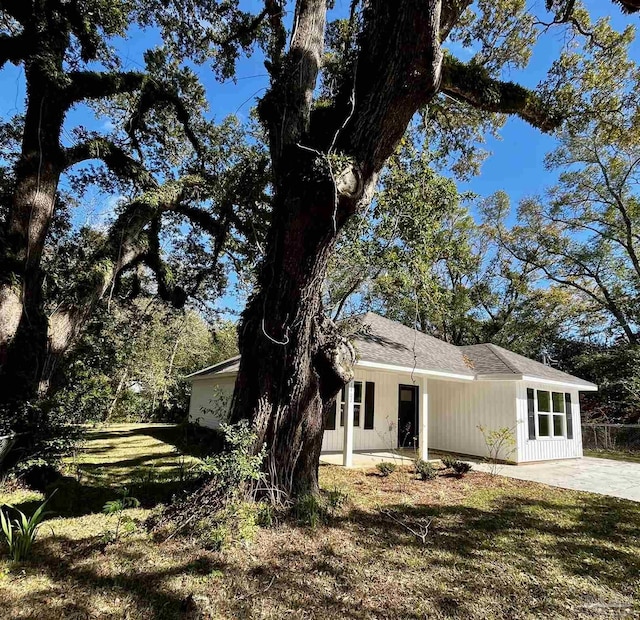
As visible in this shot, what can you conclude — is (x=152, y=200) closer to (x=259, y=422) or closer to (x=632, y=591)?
(x=259, y=422)

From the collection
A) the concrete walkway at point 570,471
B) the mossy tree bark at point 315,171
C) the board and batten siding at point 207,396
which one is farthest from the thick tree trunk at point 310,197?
the board and batten siding at point 207,396

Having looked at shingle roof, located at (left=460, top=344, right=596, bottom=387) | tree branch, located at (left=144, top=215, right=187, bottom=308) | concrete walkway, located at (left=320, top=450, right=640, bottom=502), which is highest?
tree branch, located at (left=144, top=215, right=187, bottom=308)

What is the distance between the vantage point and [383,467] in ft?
26.9

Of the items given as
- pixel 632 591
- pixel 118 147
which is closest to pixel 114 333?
pixel 118 147

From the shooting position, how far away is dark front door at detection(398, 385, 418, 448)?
1304 cm

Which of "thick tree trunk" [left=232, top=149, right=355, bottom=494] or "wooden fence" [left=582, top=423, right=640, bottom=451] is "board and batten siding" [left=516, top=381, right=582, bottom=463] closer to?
"wooden fence" [left=582, top=423, right=640, bottom=451]

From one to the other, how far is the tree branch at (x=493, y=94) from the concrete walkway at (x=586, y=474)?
6976mm

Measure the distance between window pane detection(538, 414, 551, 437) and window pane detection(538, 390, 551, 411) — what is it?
0.79 feet

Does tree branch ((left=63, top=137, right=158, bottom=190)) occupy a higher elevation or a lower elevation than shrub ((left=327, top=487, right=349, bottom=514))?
higher

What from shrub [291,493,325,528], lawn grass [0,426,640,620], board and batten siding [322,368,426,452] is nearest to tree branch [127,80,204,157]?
lawn grass [0,426,640,620]

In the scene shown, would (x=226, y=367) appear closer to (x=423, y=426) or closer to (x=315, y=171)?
(x=423, y=426)

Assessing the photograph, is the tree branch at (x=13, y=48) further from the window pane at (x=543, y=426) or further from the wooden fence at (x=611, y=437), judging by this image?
the wooden fence at (x=611, y=437)

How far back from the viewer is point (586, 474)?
9625 millimetres

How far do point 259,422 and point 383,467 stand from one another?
4526mm
